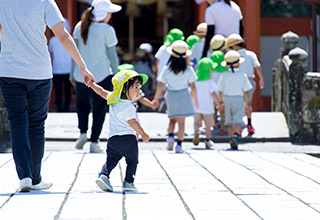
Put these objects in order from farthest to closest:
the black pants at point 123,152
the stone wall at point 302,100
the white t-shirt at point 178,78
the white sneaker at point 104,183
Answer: the stone wall at point 302,100, the white t-shirt at point 178,78, the black pants at point 123,152, the white sneaker at point 104,183

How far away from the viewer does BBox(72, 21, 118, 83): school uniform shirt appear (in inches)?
375

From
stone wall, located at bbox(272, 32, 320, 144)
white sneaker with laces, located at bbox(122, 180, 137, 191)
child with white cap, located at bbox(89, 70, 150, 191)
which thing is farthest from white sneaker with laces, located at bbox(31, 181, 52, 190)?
stone wall, located at bbox(272, 32, 320, 144)

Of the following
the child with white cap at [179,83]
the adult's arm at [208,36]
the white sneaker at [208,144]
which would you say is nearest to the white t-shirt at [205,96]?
the white sneaker at [208,144]

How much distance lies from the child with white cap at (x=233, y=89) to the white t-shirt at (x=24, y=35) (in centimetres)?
491

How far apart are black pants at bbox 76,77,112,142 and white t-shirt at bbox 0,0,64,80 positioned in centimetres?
320

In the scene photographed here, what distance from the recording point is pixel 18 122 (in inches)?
242

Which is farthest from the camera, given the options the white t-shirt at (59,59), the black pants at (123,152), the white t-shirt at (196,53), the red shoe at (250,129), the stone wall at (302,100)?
the white t-shirt at (59,59)

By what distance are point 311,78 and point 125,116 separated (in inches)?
241

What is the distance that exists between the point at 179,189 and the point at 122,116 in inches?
29.5

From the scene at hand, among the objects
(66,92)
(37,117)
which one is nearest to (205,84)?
(37,117)

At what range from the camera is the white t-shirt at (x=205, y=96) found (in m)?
10.9

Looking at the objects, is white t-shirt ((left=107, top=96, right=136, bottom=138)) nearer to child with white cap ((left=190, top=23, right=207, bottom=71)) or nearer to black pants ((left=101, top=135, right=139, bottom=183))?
black pants ((left=101, top=135, right=139, bottom=183))

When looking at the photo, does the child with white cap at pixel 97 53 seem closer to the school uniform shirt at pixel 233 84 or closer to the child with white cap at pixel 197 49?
the school uniform shirt at pixel 233 84

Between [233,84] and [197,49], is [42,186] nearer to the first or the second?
[233,84]
